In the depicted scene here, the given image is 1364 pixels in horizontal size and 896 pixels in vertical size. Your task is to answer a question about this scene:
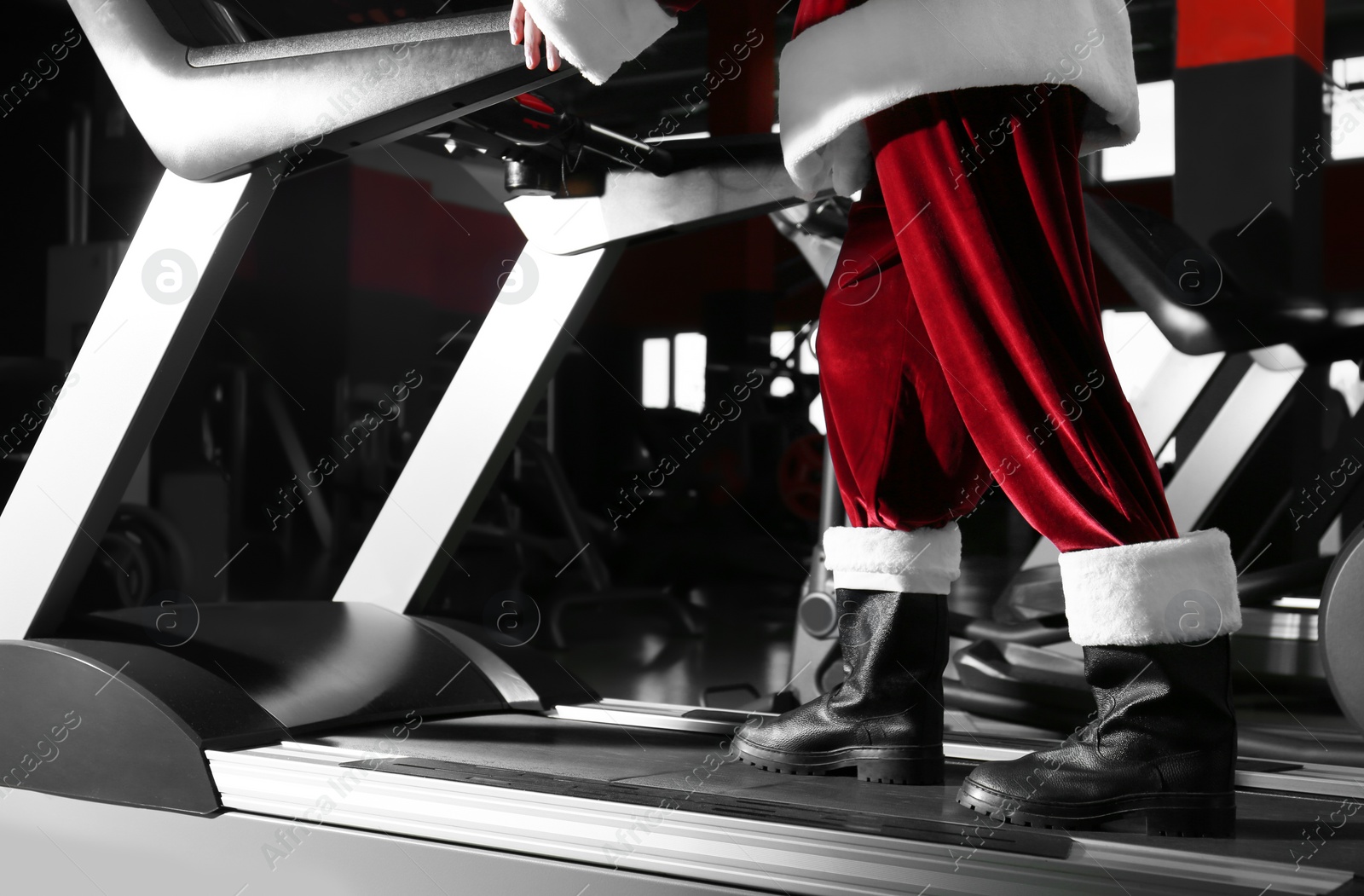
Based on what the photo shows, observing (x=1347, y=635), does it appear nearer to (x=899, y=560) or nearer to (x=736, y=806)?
(x=899, y=560)

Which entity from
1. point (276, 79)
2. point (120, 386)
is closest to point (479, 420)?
point (120, 386)

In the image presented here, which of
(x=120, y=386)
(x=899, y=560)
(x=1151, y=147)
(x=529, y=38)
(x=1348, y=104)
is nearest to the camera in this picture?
(x=529, y=38)

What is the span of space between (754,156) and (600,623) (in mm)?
2973

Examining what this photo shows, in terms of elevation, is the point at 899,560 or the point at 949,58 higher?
the point at 949,58

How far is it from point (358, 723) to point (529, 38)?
3.31 feet

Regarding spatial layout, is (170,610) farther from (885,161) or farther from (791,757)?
(885,161)

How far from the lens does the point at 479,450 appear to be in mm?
2098

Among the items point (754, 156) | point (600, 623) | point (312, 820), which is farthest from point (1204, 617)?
point (600, 623)

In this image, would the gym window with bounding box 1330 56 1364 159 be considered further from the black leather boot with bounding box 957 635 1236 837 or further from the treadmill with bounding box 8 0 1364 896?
the black leather boot with bounding box 957 635 1236 837

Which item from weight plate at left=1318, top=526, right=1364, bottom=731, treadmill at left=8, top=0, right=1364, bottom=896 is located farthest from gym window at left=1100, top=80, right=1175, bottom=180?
weight plate at left=1318, top=526, right=1364, bottom=731

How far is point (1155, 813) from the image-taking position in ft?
3.23

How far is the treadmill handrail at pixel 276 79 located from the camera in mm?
1205

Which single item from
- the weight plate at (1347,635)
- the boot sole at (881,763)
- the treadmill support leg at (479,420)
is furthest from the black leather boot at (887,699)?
the treadmill support leg at (479,420)

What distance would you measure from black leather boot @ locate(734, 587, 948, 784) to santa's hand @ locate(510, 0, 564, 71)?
0.65m
